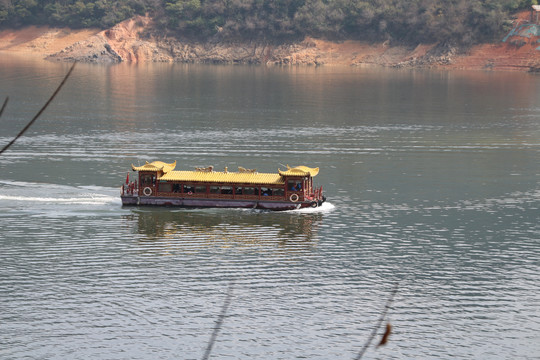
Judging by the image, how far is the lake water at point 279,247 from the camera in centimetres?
4369

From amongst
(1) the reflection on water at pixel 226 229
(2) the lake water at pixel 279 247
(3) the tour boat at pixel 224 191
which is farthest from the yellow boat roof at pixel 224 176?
(2) the lake water at pixel 279 247

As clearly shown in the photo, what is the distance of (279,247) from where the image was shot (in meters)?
59.8

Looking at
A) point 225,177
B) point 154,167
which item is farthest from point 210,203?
point 154,167

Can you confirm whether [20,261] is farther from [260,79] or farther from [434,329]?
[260,79]

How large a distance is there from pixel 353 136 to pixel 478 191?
3267 cm

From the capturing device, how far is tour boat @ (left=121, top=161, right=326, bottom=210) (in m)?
71.0

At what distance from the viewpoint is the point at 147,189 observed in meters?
72.0

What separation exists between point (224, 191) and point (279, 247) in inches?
537

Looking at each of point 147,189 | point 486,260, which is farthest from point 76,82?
point 486,260

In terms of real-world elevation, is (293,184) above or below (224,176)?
below

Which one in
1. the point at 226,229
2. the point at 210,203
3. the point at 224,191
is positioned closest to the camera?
the point at 226,229

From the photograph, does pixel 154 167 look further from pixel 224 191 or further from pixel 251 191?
pixel 251 191

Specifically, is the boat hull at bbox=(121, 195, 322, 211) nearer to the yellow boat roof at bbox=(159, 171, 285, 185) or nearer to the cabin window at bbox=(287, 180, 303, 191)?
the cabin window at bbox=(287, 180, 303, 191)

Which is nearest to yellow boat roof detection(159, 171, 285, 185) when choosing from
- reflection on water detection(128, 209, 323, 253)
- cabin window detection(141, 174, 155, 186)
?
cabin window detection(141, 174, 155, 186)
